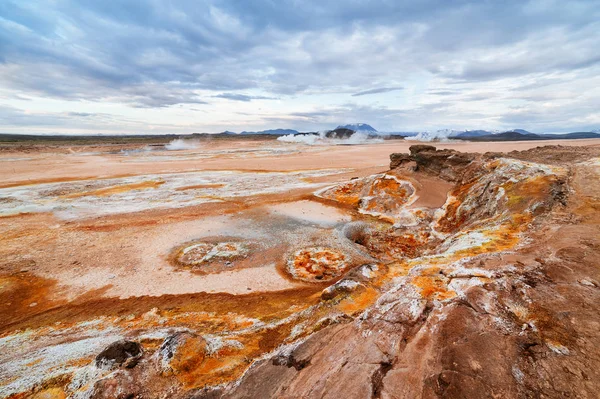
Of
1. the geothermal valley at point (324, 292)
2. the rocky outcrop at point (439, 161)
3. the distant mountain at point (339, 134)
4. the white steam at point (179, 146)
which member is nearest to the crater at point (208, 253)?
the geothermal valley at point (324, 292)

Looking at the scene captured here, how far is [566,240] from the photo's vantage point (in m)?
8.97

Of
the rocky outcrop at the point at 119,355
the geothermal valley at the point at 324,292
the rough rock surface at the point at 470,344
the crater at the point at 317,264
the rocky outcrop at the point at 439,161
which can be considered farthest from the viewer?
the rocky outcrop at the point at 439,161

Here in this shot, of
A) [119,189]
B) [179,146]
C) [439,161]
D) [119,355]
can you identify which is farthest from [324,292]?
[179,146]

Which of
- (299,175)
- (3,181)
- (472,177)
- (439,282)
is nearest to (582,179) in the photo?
(472,177)

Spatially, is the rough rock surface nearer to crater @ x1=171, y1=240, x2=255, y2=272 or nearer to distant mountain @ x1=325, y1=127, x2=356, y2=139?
crater @ x1=171, y1=240, x2=255, y2=272

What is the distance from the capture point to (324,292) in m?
9.15

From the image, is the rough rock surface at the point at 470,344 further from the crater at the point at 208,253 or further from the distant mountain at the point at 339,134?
the distant mountain at the point at 339,134

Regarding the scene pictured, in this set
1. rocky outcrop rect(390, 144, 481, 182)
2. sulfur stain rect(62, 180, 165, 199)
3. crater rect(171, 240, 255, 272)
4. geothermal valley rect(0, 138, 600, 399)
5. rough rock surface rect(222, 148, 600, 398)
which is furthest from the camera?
sulfur stain rect(62, 180, 165, 199)

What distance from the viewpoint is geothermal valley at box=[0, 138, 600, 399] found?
17.0 feet

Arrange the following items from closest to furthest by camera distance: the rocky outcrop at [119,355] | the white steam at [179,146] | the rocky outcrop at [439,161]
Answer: the rocky outcrop at [119,355] < the rocky outcrop at [439,161] < the white steam at [179,146]

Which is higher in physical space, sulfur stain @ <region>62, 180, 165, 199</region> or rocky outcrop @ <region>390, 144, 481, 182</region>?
rocky outcrop @ <region>390, 144, 481, 182</region>

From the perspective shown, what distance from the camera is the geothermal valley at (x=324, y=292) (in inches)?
204

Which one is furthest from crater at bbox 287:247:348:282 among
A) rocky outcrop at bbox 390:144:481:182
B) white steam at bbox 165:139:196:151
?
white steam at bbox 165:139:196:151

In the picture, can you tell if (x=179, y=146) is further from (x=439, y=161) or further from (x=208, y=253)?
(x=208, y=253)
